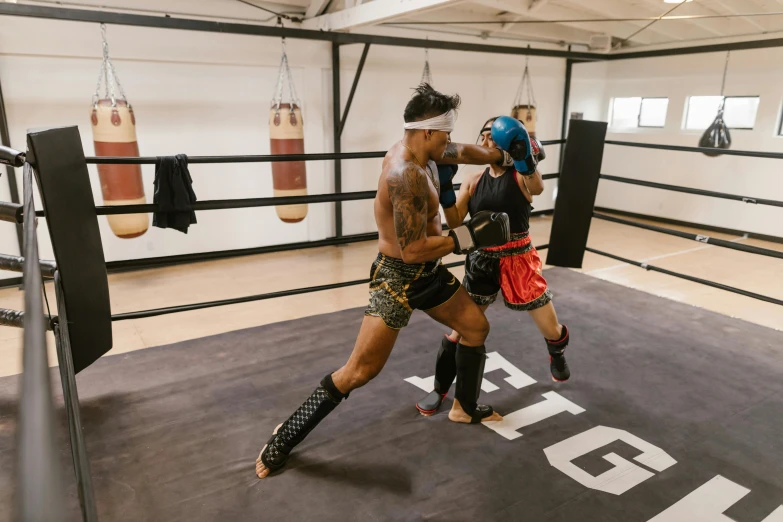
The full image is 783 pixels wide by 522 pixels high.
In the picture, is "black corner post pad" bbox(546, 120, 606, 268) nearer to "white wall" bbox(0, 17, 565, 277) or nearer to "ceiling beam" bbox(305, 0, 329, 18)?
"ceiling beam" bbox(305, 0, 329, 18)

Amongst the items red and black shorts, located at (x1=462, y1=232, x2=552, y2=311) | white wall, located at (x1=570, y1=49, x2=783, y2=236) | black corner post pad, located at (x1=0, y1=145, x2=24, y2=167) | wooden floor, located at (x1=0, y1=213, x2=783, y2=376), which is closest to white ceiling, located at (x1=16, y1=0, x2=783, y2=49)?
Result: white wall, located at (x1=570, y1=49, x2=783, y2=236)

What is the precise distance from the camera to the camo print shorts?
5.89 feet

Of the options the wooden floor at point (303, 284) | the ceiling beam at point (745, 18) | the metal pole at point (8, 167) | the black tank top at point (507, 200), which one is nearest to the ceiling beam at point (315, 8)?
the wooden floor at point (303, 284)

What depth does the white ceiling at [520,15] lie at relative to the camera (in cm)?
397

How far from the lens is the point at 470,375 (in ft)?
6.72

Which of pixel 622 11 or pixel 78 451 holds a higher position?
pixel 622 11

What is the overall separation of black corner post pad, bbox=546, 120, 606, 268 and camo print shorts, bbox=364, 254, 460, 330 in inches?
69.9

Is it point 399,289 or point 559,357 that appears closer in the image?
point 399,289

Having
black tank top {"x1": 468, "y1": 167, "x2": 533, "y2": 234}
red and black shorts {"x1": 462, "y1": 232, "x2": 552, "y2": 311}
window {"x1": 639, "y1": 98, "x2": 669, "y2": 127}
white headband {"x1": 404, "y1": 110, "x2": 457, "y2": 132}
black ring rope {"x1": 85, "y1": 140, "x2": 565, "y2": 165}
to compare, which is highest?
window {"x1": 639, "y1": 98, "x2": 669, "y2": 127}

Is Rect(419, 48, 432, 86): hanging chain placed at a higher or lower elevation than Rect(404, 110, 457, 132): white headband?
higher

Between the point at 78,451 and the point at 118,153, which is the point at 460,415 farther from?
the point at 118,153

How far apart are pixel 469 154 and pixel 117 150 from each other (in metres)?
2.76

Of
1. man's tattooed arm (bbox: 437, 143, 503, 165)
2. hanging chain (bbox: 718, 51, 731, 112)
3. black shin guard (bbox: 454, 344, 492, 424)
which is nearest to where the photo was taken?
black shin guard (bbox: 454, 344, 492, 424)

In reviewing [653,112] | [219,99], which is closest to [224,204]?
[219,99]
